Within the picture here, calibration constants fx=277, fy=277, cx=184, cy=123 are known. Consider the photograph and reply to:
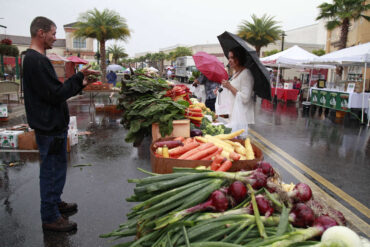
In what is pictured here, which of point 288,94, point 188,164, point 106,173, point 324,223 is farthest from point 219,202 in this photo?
point 288,94

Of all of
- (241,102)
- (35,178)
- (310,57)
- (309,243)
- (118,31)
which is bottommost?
(35,178)

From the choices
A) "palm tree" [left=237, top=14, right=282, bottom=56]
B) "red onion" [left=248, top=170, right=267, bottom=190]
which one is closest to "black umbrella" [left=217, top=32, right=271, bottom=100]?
"red onion" [left=248, top=170, right=267, bottom=190]

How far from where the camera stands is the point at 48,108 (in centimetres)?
294

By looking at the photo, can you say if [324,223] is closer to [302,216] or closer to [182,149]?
[302,216]

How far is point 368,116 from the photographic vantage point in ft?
37.4

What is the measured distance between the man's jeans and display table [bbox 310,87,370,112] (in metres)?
12.5

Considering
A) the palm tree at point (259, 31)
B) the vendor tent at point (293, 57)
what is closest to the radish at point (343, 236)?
the vendor tent at point (293, 57)

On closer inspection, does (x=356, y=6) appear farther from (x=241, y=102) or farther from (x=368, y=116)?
(x=241, y=102)

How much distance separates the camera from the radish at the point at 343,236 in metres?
1.41

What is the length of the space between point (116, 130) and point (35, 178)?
4.23 m

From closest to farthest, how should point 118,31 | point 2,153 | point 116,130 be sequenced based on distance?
point 2,153
point 116,130
point 118,31

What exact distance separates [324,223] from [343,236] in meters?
0.16

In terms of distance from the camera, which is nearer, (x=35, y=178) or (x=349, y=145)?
(x=35, y=178)

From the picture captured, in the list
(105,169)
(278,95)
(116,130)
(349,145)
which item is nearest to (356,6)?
(278,95)
